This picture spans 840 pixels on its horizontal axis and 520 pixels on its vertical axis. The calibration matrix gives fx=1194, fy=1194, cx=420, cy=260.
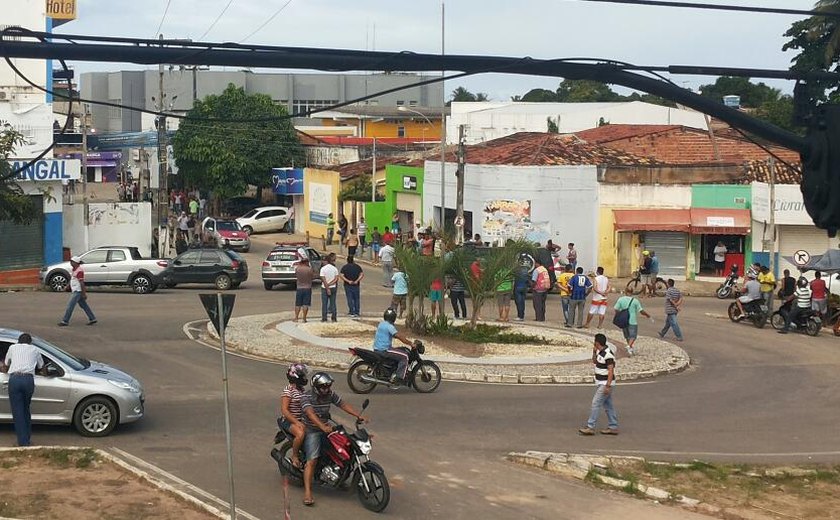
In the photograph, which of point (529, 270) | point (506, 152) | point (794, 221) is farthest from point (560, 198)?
point (529, 270)

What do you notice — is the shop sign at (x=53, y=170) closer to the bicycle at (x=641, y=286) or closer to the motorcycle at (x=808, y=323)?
the bicycle at (x=641, y=286)

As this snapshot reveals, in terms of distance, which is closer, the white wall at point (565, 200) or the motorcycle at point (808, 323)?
the motorcycle at point (808, 323)

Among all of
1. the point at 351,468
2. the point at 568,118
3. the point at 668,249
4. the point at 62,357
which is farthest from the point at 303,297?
the point at 568,118

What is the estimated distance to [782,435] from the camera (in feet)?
58.2

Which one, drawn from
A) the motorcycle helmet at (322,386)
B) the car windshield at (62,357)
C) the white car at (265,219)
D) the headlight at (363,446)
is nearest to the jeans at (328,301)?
the car windshield at (62,357)

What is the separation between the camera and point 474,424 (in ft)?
57.4

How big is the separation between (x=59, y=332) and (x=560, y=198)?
74.4 ft

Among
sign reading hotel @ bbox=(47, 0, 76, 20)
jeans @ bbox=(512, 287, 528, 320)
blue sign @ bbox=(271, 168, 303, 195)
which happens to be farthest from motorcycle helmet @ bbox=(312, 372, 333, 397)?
sign reading hotel @ bbox=(47, 0, 76, 20)

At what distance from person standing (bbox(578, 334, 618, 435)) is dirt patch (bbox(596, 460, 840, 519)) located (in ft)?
6.19

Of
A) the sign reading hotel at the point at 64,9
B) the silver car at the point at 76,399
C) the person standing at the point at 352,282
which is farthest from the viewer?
the sign reading hotel at the point at 64,9

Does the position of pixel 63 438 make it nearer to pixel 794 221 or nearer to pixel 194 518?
pixel 194 518

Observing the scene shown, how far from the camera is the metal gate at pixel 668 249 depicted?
4316 cm

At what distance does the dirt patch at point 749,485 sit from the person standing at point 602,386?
1.89 meters

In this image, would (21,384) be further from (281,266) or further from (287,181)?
(287,181)
